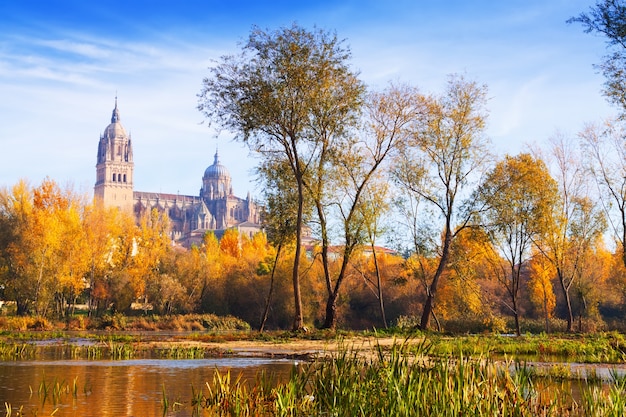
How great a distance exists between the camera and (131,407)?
36.7 feet

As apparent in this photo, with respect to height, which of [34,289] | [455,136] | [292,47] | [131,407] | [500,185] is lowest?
[131,407]

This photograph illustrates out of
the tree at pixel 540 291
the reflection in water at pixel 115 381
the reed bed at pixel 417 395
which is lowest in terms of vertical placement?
the reflection in water at pixel 115 381

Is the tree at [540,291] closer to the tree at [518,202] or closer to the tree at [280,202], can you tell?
the tree at [518,202]

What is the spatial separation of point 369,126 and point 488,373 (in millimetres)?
27948

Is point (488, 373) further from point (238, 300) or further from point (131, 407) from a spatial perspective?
point (238, 300)

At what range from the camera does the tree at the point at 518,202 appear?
120 feet

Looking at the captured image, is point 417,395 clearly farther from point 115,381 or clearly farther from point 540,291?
point 540,291

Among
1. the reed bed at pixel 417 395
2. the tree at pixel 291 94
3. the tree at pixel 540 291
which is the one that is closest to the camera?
the reed bed at pixel 417 395

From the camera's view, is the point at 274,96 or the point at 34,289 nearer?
the point at 274,96

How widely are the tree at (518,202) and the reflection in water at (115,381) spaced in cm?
1950

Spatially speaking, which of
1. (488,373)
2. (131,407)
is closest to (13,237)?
(131,407)

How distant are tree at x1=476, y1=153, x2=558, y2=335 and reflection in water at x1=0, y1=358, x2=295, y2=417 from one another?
1950 cm

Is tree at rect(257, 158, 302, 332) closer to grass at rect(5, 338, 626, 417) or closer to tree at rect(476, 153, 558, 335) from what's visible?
tree at rect(476, 153, 558, 335)

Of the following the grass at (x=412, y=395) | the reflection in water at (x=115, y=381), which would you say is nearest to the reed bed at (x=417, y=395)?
the grass at (x=412, y=395)
